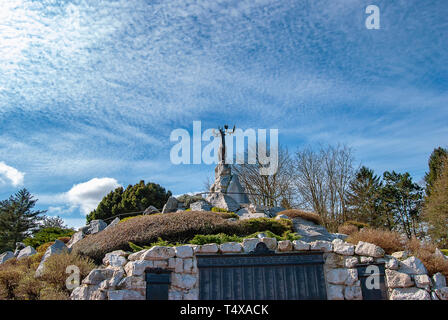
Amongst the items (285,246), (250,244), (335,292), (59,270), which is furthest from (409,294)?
(59,270)

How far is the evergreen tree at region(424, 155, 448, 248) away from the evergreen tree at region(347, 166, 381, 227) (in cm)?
428

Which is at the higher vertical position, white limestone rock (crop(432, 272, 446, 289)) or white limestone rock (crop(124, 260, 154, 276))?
white limestone rock (crop(124, 260, 154, 276))

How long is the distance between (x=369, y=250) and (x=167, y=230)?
5828 millimetres

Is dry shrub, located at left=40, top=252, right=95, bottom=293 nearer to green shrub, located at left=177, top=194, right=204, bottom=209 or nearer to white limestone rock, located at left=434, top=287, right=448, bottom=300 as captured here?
white limestone rock, located at left=434, top=287, right=448, bottom=300

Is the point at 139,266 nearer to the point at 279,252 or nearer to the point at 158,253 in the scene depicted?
the point at 158,253

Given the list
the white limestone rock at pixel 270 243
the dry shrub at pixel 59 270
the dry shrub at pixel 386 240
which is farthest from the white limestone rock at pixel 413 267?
the dry shrub at pixel 59 270

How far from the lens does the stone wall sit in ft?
23.4

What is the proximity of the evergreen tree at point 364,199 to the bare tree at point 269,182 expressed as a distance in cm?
421

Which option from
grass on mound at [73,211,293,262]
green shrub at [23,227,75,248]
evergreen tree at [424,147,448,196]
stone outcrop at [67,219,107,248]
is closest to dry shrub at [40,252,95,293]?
grass on mound at [73,211,293,262]

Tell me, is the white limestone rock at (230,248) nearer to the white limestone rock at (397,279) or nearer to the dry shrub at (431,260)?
the white limestone rock at (397,279)

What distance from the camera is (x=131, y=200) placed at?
25.3 m
